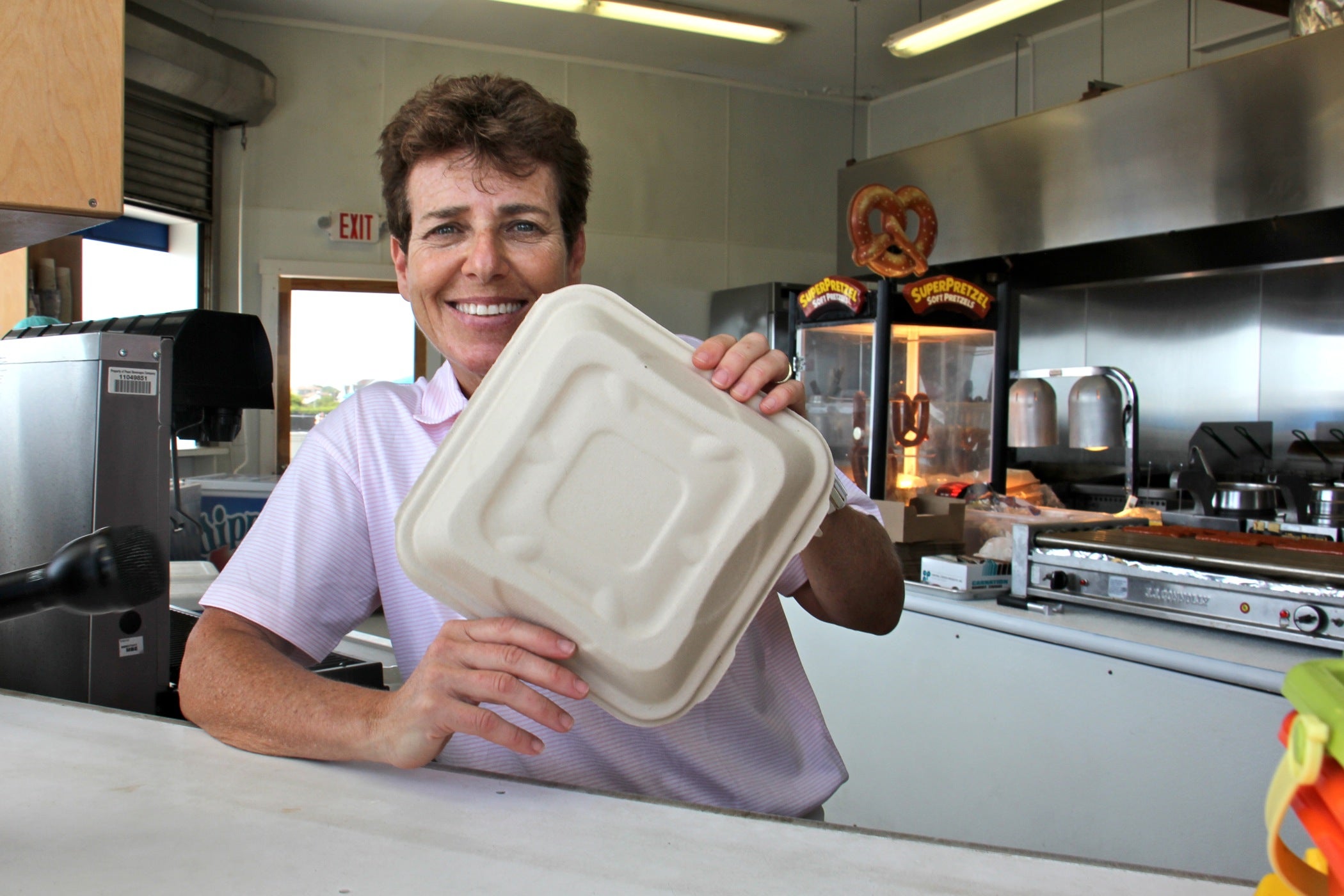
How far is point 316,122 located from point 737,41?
2.53m

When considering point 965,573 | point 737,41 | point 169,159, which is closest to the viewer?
point 965,573

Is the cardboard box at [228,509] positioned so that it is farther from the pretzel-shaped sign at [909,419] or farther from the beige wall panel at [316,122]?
the pretzel-shaped sign at [909,419]

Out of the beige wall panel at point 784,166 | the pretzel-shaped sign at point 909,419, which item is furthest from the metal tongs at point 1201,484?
the beige wall panel at point 784,166

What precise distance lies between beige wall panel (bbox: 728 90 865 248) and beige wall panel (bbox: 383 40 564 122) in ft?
4.18

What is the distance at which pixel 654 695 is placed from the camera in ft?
2.79

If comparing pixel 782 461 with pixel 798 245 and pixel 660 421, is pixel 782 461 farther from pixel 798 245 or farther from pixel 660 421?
pixel 798 245

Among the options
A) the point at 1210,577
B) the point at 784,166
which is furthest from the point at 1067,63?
the point at 1210,577

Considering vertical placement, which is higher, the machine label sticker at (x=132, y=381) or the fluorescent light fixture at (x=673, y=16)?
the fluorescent light fixture at (x=673, y=16)

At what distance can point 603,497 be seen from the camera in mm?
794

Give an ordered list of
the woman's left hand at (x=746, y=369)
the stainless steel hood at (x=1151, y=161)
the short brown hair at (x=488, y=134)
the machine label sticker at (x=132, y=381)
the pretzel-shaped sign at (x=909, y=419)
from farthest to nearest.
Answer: the pretzel-shaped sign at (x=909, y=419) → the stainless steel hood at (x=1151, y=161) → the machine label sticker at (x=132, y=381) → the short brown hair at (x=488, y=134) → the woman's left hand at (x=746, y=369)

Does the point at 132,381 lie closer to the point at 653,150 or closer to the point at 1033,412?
the point at 1033,412

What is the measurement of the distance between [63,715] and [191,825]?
1.51ft

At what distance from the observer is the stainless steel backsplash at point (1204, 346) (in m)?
4.40

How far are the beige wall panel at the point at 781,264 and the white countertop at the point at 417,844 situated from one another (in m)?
5.95
